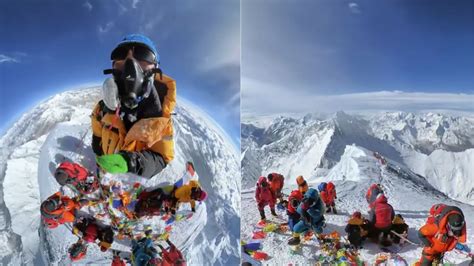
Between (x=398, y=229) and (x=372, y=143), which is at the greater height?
(x=372, y=143)

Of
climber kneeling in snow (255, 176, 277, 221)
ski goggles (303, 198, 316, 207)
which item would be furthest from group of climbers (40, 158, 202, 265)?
ski goggles (303, 198, 316, 207)

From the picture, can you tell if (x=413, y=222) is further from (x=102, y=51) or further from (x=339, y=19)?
(x=102, y=51)

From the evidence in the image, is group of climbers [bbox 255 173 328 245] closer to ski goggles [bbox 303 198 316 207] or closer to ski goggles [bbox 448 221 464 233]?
ski goggles [bbox 303 198 316 207]

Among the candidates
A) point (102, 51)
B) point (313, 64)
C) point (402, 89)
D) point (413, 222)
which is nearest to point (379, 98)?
point (402, 89)

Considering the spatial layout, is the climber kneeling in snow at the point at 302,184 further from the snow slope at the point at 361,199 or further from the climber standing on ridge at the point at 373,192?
the climber standing on ridge at the point at 373,192

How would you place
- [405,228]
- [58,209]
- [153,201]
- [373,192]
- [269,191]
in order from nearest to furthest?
[58,209]
[153,201]
[405,228]
[373,192]
[269,191]

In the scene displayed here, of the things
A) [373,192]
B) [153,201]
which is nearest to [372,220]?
[373,192]

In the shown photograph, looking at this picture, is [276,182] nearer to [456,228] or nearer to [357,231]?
[357,231]

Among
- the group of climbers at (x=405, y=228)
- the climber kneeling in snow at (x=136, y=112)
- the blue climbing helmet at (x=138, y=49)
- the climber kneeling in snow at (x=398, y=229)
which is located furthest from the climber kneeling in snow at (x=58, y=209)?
the climber kneeling in snow at (x=398, y=229)
